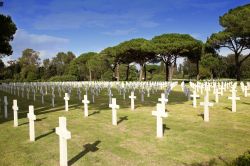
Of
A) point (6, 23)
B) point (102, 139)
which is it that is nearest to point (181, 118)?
point (102, 139)

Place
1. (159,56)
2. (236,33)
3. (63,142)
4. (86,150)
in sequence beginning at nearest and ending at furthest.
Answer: (63,142), (86,150), (236,33), (159,56)

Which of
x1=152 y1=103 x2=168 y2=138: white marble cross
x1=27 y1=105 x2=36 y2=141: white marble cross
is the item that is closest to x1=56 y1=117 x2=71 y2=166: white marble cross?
x1=27 y1=105 x2=36 y2=141: white marble cross

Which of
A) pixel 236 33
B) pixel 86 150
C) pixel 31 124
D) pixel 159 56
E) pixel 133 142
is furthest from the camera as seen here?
pixel 159 56

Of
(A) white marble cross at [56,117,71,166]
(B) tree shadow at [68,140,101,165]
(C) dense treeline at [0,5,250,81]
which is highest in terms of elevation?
(C) dense treeline at [0,5,250,81]

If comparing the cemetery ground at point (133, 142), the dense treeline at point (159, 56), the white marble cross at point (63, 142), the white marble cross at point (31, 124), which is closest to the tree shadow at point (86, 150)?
the cemetery ground at point (133, 142)

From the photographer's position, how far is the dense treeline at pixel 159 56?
120ft

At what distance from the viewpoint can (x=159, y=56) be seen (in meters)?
48.5

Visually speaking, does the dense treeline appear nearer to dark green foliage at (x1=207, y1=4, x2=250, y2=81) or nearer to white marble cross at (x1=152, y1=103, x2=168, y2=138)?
dark green foliage at (x1=207, y1=4, x2=250, y2=81)

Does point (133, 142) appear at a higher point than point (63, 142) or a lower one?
lower

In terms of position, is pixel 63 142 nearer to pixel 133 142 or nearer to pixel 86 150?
pixel 86 150

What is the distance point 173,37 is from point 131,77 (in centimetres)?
2400

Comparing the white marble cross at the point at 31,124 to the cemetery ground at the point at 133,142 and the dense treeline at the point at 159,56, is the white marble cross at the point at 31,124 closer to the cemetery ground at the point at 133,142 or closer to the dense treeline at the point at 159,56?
the cemetery ground at the point at 133,142

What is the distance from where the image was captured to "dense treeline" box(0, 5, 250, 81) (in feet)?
120

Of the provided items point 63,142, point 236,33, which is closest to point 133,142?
point 63,142
